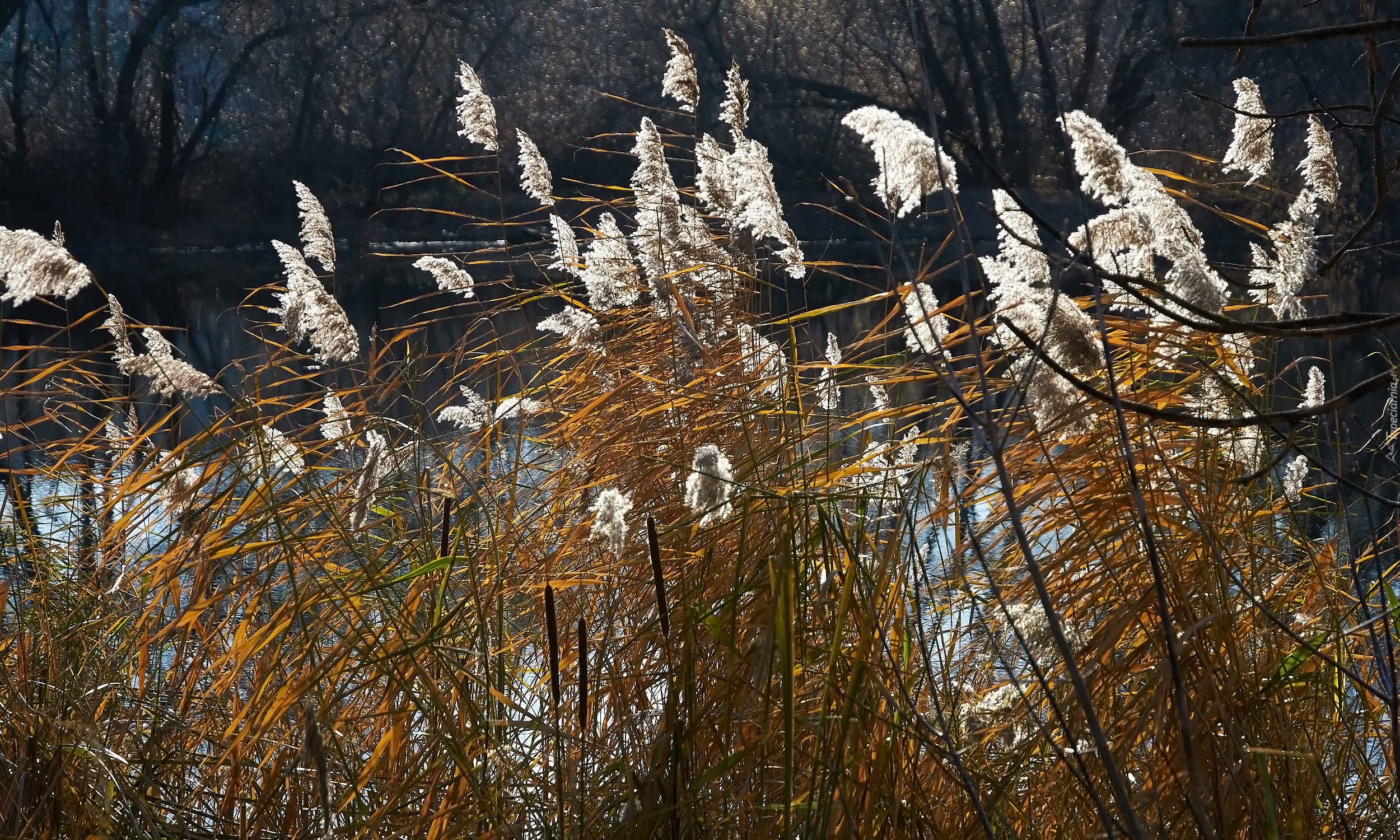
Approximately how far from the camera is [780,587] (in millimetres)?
1336

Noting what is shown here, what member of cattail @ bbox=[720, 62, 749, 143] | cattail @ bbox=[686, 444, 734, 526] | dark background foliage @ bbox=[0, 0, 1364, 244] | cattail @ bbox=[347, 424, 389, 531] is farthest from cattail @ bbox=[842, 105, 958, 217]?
dark background foliage @ bbox=[0, 0, 1364, 244]

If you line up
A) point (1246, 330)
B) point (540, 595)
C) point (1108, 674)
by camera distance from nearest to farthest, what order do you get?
point (1246, 330)
point (1108, 674)
point (540, 595)

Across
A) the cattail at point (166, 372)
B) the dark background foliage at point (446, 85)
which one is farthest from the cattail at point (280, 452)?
the dark background foliage at point (446, 85)

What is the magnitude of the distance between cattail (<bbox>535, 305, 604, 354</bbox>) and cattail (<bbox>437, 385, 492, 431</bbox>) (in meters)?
0.19

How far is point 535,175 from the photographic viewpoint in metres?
2.91

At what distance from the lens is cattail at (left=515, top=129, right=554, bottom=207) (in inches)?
113

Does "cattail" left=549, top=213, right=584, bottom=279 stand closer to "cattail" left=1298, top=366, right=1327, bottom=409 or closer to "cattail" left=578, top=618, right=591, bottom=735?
"cattail" left=1298, top=366, right=1327, bottom=409

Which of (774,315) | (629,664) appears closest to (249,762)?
(629,664)

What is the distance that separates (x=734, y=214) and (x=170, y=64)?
23.3m

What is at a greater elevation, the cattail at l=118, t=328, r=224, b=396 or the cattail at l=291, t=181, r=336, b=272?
the cattail at l=291, t=181, r=336, b=272

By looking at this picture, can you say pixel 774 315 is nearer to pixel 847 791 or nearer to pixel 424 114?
pixel 847 791

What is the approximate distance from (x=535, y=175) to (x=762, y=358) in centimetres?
69

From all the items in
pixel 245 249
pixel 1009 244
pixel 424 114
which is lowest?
pixel 1009 244

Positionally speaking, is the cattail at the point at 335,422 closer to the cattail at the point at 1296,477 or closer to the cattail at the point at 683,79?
the cattail at the point at 683,79
